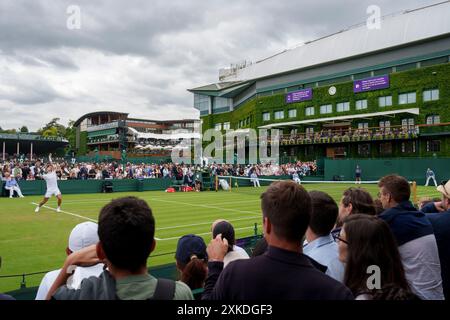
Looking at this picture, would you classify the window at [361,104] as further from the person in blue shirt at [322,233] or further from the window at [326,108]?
the person in blue shirt at [322,233]

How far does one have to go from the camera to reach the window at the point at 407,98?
50.8m

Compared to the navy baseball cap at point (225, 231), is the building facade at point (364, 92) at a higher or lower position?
higher

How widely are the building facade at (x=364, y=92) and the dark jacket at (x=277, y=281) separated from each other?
5112 centimetres

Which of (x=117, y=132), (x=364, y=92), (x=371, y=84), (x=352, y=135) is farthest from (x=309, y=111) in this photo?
(x=117, y=132)

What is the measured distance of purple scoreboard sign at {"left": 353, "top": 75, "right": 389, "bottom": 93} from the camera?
5313 cm

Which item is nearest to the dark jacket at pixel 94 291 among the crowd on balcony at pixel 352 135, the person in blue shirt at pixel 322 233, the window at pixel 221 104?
the person in blue shirt at pixel 322 233

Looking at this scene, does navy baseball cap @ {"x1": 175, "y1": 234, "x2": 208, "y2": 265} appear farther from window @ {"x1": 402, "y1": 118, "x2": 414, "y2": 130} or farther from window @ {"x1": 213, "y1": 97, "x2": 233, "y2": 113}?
window @ {"x1": 213, "y1": 97, "x2": 233, "y2": 113}

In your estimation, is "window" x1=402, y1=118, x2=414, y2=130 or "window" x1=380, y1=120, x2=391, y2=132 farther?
"window" x1=380, y1=120, x2=391, y2=132

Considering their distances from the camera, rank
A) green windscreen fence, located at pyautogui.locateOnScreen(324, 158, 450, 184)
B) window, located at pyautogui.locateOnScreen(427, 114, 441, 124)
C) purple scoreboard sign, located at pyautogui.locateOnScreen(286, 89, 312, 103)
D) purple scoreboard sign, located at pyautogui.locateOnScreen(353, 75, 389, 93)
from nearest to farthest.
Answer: green windscreen fence, located at pyautogui.locateOnScreen(324, 158, 450, 184)
window, located at pyautogui.locateOnScreen(427, 114, 441, 124)
purple scoreboard sign, located at pyautogui.locateOnScreen(353, 75, 389, 93)
purple scoreboard sign, located at pyautogui.locateOnScreen(286, 89, 312, 103)

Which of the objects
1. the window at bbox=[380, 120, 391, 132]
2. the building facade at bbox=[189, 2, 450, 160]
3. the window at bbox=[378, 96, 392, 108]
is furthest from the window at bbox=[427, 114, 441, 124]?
the window at bbox=[378, 96, 392, 108]

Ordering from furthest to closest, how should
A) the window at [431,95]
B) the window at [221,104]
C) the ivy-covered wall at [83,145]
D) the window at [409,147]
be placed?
1. the ivy-covered wall at [83,145]
2. the window at [221,104]
3. the window at [409,147]
4. the window at [431,95]

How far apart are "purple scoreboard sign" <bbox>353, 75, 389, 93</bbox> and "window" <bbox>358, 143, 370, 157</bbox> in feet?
25.2

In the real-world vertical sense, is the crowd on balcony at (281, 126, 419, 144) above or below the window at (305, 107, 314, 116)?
below

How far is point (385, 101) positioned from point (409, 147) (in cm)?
714
